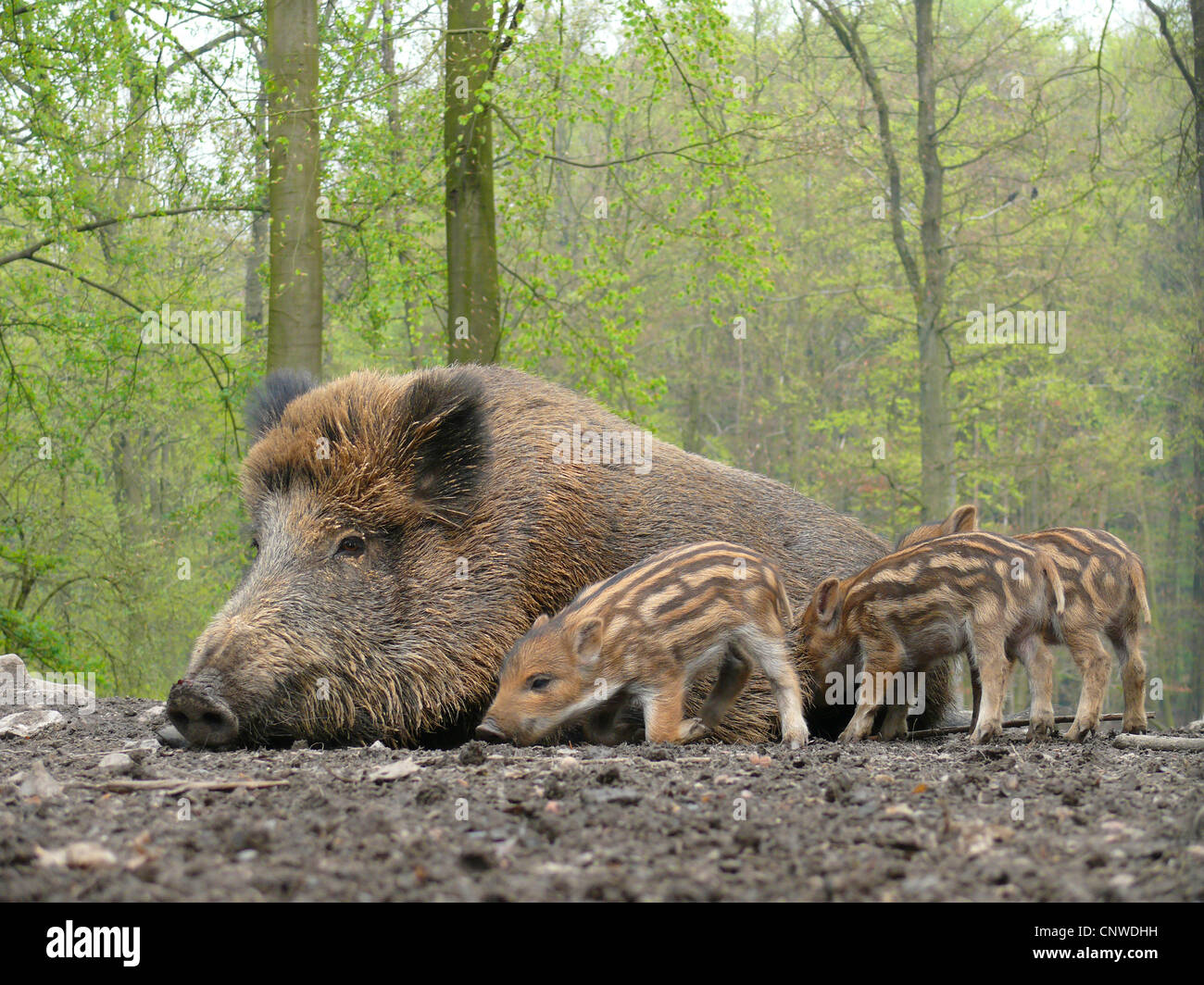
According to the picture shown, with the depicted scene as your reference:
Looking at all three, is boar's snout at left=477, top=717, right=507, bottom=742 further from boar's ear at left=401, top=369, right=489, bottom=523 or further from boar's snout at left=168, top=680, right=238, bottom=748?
boar's ear at left=401, top=369, right=489, bottom=523

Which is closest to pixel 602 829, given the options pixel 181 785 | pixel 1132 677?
pixel 181 785

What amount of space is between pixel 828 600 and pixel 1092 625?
1496mm

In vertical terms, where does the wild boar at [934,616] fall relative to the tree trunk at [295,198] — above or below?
below

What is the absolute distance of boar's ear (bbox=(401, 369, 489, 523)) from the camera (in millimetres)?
6531

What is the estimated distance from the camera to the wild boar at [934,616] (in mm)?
6062

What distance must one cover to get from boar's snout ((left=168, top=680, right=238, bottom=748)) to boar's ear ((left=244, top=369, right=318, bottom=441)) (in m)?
2.29

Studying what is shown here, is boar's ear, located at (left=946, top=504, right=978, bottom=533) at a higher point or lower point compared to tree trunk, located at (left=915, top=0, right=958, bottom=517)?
lower

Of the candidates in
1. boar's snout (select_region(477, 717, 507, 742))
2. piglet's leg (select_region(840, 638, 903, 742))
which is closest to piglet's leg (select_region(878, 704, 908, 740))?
piglet's leg (select_region(840, 638, 903, 742))

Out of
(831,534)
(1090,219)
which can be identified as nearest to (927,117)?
(1090,219)

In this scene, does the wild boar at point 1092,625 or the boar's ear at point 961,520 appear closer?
the wild boar at point 1092,625

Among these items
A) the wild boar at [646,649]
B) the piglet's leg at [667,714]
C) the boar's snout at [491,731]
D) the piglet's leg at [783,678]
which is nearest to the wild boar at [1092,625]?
the piglet's leg at [783,678]

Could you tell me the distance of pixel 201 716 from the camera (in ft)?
17.7

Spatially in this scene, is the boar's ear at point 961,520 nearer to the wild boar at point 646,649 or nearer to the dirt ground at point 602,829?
the wild boar at point 646,649
